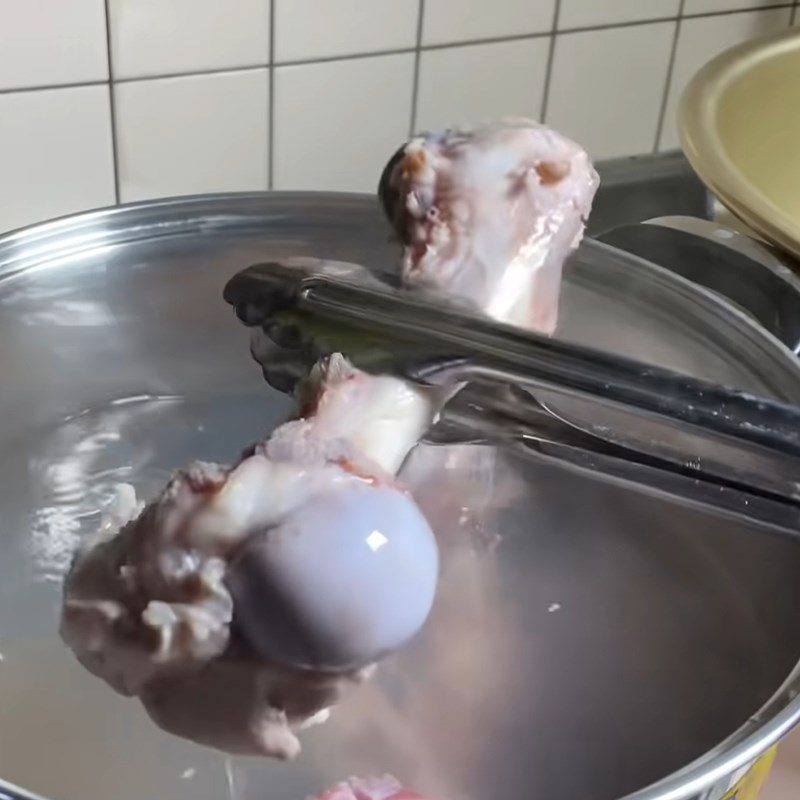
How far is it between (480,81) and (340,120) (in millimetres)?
102

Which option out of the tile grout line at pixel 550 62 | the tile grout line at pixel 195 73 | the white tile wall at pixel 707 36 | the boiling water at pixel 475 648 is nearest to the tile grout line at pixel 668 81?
the white tile wall at pixel 707 36

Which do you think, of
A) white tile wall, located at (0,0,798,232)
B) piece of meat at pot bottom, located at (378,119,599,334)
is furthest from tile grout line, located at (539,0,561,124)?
piece of meat at pot bottom, located at (378,119,599,334)

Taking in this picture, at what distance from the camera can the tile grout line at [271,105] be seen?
2.36 feet

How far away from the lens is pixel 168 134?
0.73 m

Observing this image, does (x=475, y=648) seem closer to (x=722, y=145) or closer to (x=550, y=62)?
(x=722, y=145)

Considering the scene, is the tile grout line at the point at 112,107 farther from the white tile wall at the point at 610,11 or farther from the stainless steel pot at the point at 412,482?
the white tile wall at the point at 610,11

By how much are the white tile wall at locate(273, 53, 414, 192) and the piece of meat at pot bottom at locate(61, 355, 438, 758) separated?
1.36 ft

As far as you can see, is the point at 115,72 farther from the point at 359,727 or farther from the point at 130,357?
the point at 359,727

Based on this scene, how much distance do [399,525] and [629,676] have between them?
0.16 metres

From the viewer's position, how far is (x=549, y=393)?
459mm

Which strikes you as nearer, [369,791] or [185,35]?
[369,791]

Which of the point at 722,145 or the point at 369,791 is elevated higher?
the point at 722,145

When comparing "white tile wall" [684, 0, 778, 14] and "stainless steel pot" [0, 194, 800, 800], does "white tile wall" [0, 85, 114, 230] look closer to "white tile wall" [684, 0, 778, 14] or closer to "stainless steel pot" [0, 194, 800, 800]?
"stainless steel pot" [0, 194, 800, 800]

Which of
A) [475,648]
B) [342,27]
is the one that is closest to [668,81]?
[342,27]
